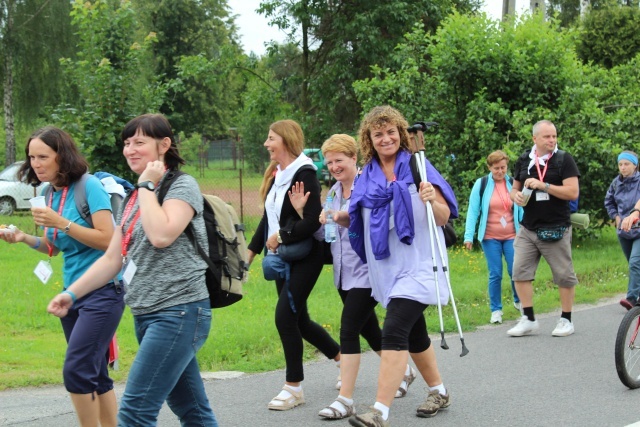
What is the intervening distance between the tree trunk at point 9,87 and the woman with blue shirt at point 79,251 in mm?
27782

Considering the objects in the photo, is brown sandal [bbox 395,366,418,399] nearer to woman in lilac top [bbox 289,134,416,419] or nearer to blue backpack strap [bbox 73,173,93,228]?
woman in lilac top [bbox 289,134,416,419]

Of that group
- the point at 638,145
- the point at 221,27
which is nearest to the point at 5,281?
the point at 638,145

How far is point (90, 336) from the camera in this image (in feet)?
14.4

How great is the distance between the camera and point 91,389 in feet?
14.6

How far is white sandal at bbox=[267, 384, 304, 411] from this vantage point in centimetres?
595

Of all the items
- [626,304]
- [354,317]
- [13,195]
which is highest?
[354,317]

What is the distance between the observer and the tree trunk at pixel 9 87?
101ft

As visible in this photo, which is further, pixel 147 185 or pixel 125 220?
pixel 125 220

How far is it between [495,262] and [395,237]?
4.09 m

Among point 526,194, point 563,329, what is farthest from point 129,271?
point 563,329

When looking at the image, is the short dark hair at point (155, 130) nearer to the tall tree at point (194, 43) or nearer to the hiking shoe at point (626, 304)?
the hiking shoe at point (626, 304)

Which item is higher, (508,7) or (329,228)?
(508,7)

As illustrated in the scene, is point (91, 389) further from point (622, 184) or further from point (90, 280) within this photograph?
point (622, 184)

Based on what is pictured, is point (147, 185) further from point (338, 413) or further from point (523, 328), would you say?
point (523, 328)
